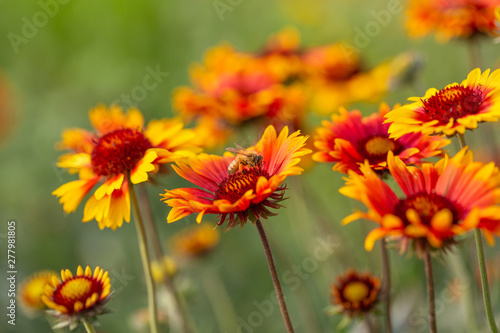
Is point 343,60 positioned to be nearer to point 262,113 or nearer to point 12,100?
point 262,113

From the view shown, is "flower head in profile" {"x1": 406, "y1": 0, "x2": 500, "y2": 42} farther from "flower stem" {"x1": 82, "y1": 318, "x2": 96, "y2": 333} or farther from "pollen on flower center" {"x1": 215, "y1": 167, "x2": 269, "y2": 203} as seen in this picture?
"flower stem" {"x1": 82, "y1": 318, "x2": 96, "y2": 333}

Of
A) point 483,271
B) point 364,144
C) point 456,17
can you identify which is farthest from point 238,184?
point 456,17

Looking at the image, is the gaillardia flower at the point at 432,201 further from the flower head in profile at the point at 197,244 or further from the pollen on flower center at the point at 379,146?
the flower head in profile at the point at 197,244

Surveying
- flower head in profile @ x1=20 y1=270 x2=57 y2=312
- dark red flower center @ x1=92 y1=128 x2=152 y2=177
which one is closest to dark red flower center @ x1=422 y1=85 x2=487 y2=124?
dark red flower center @ x1=92 y1=128 x2=152 y2=177

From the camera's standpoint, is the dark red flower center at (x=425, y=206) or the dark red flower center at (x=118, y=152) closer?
the dark red flower center at (x=425, y=206)

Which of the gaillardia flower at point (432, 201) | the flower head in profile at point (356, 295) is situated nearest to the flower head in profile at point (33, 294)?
the flower head in profile at point (356, 295)

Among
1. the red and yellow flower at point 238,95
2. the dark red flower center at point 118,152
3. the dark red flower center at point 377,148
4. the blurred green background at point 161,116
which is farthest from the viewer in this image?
the blurred green background at point 161,116
